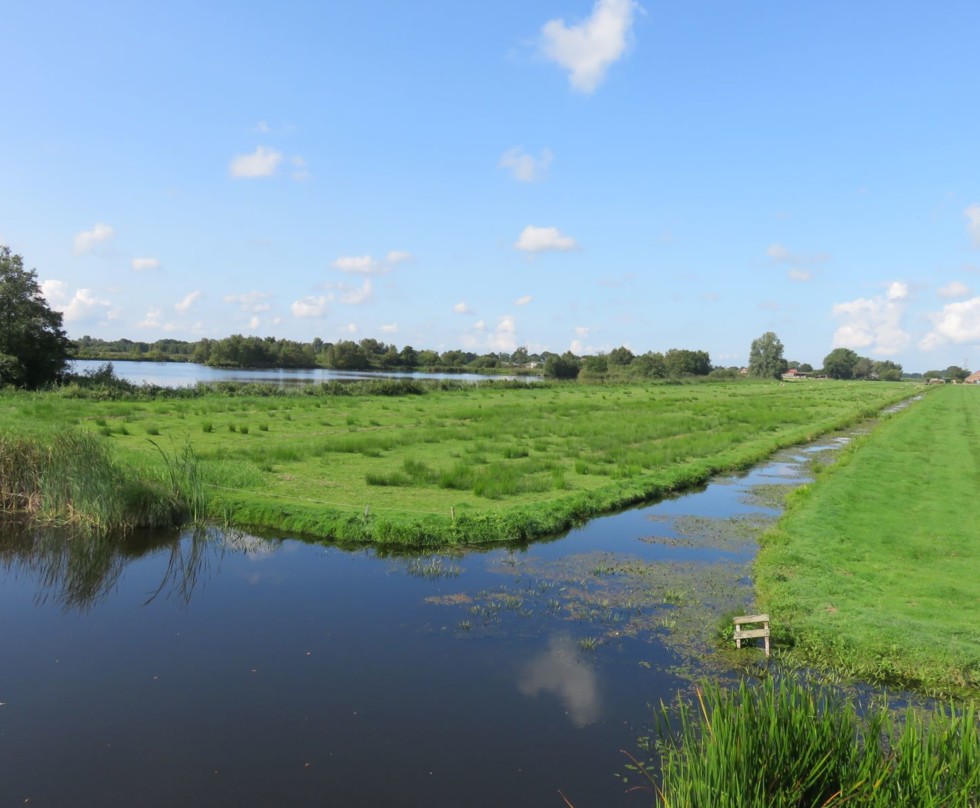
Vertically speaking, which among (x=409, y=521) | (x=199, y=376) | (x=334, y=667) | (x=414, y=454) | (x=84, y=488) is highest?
(x=199, y=376)

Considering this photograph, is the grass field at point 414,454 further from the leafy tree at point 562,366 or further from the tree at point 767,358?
the tree at point 767,358

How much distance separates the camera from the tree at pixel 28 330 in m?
43.8

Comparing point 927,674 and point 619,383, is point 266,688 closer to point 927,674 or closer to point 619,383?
point 927,674

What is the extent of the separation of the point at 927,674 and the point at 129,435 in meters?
25.2

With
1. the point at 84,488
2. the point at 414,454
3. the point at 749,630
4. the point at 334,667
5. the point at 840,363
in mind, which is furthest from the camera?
the point at 840,363

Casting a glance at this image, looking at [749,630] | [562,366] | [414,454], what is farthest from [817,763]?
[562,366]

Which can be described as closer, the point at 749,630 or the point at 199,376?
the point at 749,630

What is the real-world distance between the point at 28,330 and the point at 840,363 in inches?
7849

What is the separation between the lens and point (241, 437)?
85.9 feet

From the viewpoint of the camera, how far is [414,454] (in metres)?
24.0

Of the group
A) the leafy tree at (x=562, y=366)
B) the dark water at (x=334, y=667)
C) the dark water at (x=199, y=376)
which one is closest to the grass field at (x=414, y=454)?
the dark water at (x=334, y=667)

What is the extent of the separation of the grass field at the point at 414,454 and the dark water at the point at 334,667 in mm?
1266

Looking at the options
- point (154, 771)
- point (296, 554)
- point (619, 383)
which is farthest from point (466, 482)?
point (619, 383)

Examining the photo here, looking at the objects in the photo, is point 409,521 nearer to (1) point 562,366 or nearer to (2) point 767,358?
(1) point 562,366
